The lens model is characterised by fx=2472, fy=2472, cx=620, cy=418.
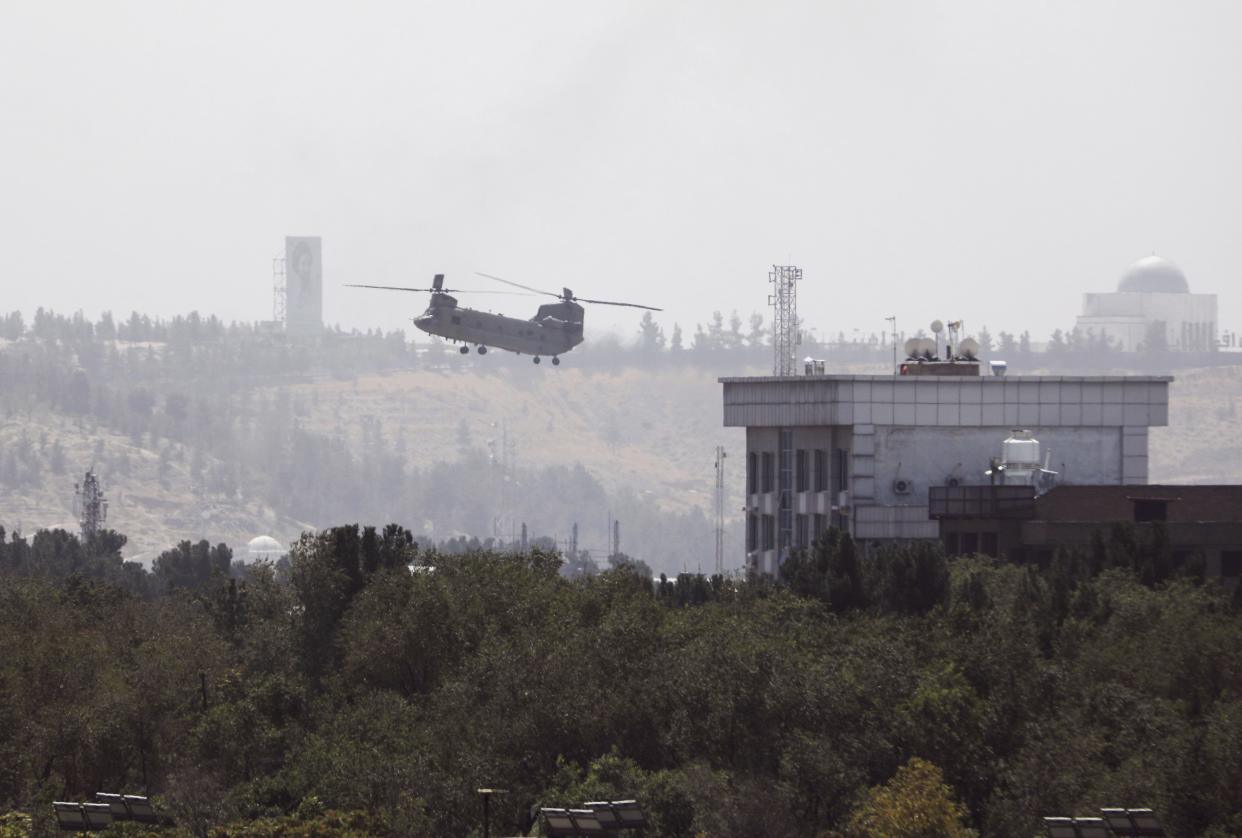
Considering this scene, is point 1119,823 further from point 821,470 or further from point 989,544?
point 821,470

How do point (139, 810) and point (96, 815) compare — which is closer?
point (96, 815)

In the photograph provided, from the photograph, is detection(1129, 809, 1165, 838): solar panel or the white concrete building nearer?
detection(1129, 809, 1165, 838): solar panel

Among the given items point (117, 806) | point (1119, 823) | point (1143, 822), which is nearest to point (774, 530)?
point (1119, 823)

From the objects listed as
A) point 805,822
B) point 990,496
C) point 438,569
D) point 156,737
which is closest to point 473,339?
point 990,496

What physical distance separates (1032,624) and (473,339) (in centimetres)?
10968

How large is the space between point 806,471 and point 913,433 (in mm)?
9714

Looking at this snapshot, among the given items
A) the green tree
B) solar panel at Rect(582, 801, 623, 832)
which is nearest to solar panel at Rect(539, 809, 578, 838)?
solar panel at Rect(582, 801, 623, 832)

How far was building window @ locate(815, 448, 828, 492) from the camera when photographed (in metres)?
142

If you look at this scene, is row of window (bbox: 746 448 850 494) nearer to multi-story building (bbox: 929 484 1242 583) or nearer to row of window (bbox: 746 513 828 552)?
row of window (bbox: 746 513 828 552)

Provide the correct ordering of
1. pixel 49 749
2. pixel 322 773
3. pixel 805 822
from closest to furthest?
pixel 805 822, pixel 322 773, pixel 49 749

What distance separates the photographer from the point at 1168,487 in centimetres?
12731

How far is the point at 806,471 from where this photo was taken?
145750mm

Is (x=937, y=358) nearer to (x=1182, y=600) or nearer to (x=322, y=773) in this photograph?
(x=1182, y=600)

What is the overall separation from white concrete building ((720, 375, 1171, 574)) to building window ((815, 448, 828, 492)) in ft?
0.19
